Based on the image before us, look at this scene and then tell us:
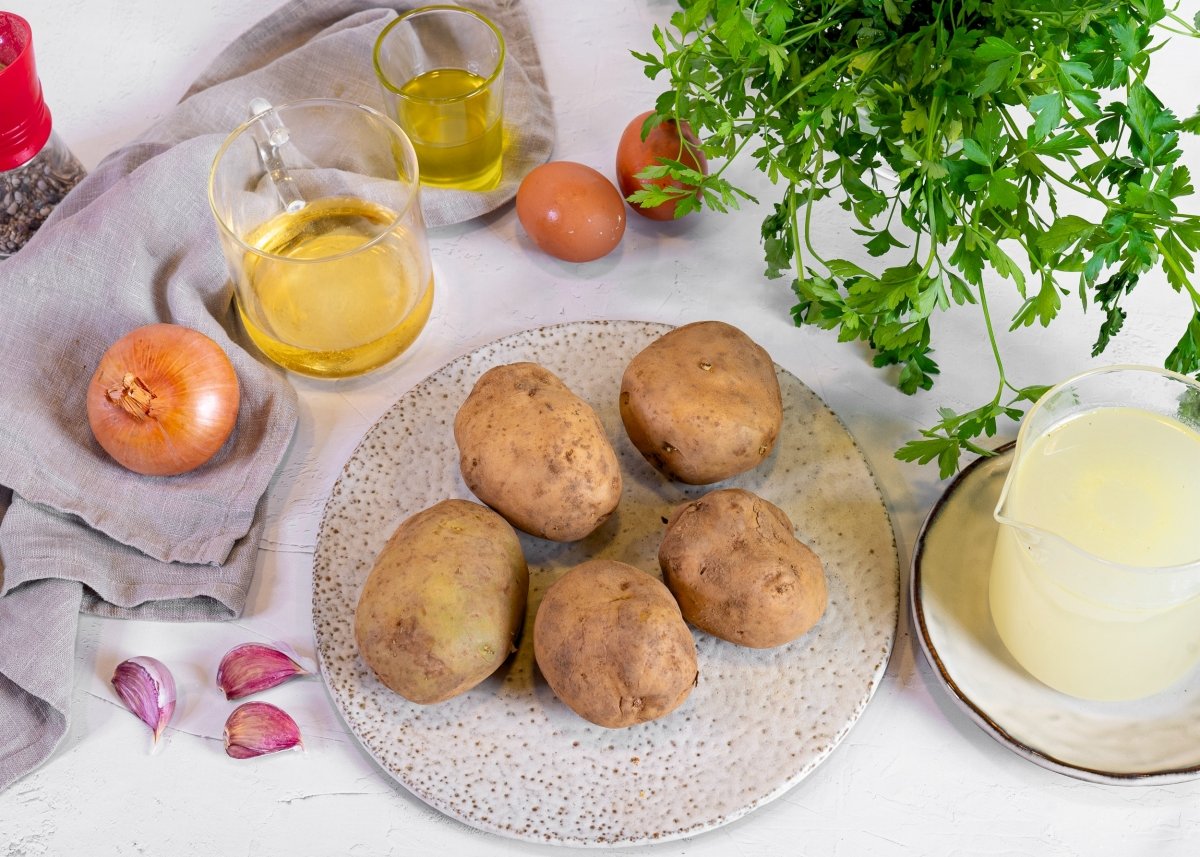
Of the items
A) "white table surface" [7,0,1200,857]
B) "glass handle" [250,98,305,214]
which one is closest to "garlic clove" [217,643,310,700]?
"white table surface" [7,0,1200,857]

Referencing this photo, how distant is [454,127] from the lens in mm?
1441

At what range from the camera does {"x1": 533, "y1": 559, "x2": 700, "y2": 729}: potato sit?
1.02m

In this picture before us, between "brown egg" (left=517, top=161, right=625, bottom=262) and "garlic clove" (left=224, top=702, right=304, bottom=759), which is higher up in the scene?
"brown egg" (left=517, top=161, right=625, bottom=262)

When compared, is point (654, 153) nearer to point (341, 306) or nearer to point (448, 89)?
point (448, 89)

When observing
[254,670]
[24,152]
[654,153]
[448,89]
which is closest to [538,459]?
[254,670]

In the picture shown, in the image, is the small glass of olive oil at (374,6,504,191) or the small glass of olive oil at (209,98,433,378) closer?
the small glass of olive oil at (209,98,433,378)

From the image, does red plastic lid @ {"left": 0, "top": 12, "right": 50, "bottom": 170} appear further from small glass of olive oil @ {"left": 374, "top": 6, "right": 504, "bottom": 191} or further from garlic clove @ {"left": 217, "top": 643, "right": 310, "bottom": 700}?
garlic clove @ {"left": 217, "top": 643, "right": 310, "bottom": 700}

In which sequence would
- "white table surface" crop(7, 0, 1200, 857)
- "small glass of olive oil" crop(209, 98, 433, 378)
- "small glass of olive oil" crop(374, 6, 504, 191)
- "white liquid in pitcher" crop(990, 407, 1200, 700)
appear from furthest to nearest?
"small glass of olive oil" crop(374, 6, 504, 191), "small glass of olive oil" crop(209, 98, 433, 378), "white table surface" crop(7, 0, 1200, 857), "white liquid in pitcher" crop(990, 407, 1200, 700)

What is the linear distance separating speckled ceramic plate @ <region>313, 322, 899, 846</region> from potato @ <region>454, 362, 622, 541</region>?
0.09 meters

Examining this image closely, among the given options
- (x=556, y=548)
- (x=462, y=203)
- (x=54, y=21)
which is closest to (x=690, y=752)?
(x=556, y=548)

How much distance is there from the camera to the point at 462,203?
146 cm

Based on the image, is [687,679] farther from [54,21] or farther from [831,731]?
[54,21]

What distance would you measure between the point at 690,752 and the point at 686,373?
0.36 meters

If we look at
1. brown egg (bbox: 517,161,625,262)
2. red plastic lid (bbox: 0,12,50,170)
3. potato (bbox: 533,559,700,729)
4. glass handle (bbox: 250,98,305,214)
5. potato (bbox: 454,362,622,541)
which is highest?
red plastic lid (bbox: 0,12,50,170)
